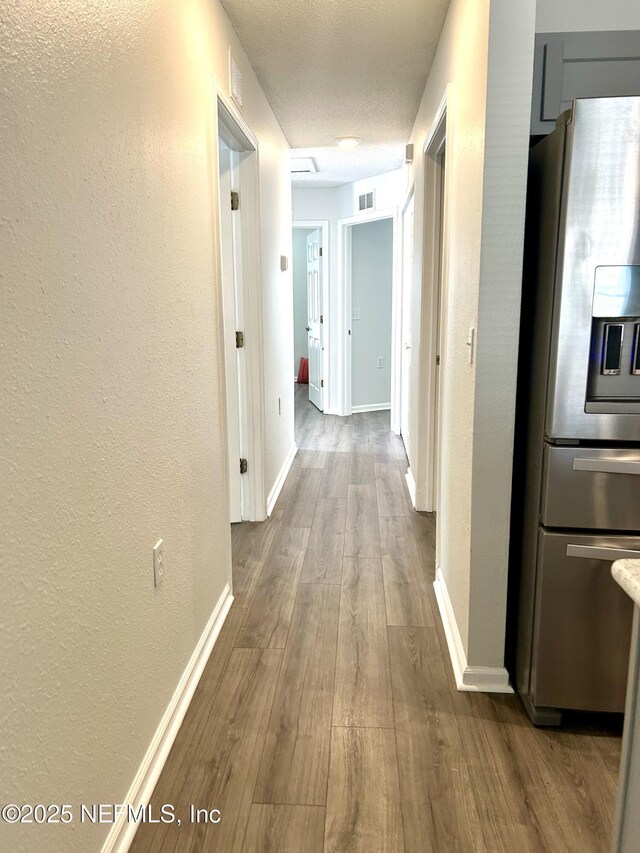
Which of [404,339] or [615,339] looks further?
[404,339]

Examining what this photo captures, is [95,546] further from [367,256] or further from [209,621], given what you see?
[367,256]

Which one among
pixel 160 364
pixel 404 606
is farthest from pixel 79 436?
pixel 404 606

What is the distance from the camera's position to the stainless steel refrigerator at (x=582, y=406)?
158cm

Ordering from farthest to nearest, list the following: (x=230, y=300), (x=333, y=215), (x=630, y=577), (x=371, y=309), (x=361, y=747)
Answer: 1. (x=371, y=309)
2. (x=333, y=215)
3. (x=230, y=300)
4. (x=361, y=747)
5. (x=630, y=577)

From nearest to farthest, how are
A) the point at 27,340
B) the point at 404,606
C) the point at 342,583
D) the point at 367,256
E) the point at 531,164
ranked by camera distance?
the point at 27,340 → the point at 531,164 → the point at 404,606 → the point at 342,583 → the point at 367,256

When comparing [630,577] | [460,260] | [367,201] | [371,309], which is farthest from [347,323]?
[630,577]

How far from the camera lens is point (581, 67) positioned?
1.86m

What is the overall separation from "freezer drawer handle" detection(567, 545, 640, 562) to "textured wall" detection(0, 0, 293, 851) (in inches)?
45.6

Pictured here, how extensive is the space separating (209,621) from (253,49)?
8.35ft

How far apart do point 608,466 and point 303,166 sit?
4.66 meters

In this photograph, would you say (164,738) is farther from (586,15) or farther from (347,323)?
(347,323)

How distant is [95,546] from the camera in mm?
1278

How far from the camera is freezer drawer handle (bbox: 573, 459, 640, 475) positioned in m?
1.67

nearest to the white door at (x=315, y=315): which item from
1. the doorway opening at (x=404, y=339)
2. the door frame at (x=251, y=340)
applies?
the doorway opening at (x=404, y=339)
